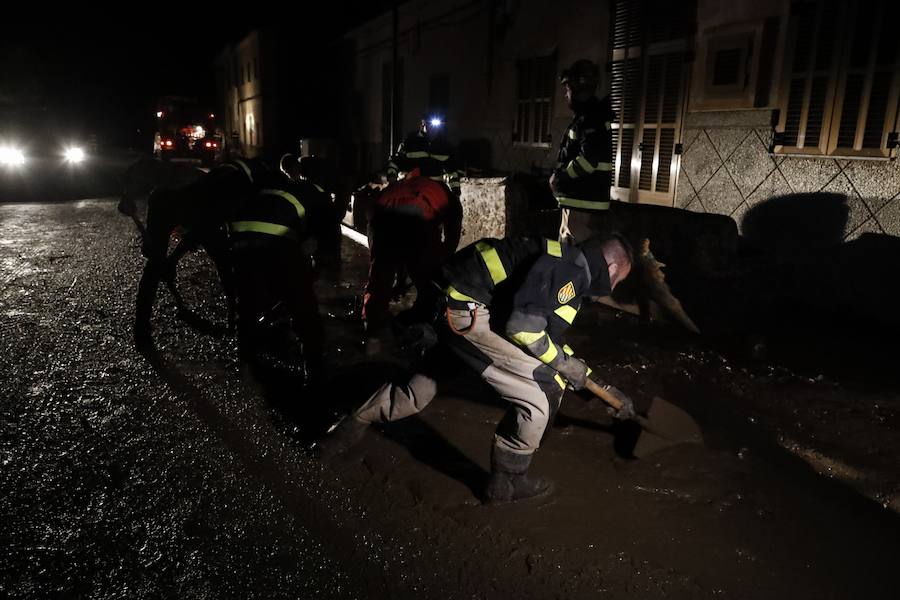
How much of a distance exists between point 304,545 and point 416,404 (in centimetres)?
89

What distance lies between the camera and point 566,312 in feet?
9.19

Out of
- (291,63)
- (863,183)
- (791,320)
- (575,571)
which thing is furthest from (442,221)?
(291,63)

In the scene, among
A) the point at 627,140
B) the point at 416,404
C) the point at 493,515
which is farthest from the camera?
the point at 627,140

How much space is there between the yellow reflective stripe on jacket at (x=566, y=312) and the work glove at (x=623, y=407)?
0.72 metres

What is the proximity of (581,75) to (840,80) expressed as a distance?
252cm

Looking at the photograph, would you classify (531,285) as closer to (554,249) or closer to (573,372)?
(554,249)

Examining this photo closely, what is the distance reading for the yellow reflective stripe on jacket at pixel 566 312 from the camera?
278cm

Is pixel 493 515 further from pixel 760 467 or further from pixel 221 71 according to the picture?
pixel 221 71

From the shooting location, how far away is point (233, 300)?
5.31m

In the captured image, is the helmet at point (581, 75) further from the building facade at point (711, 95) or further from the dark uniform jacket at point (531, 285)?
the dark uniform jacket at point (531, 285)

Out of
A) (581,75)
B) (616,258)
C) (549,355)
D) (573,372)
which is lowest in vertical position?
(573,372)

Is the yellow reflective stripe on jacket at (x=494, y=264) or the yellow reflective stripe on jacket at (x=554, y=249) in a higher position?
the yellow reflective stripe on jacket at (x=554, y=249)

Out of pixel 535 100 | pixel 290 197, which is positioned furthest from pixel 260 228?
pixel 535 100

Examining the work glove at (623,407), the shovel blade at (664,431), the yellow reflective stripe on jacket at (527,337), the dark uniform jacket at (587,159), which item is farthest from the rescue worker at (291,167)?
the shovel blade at (664,431)
